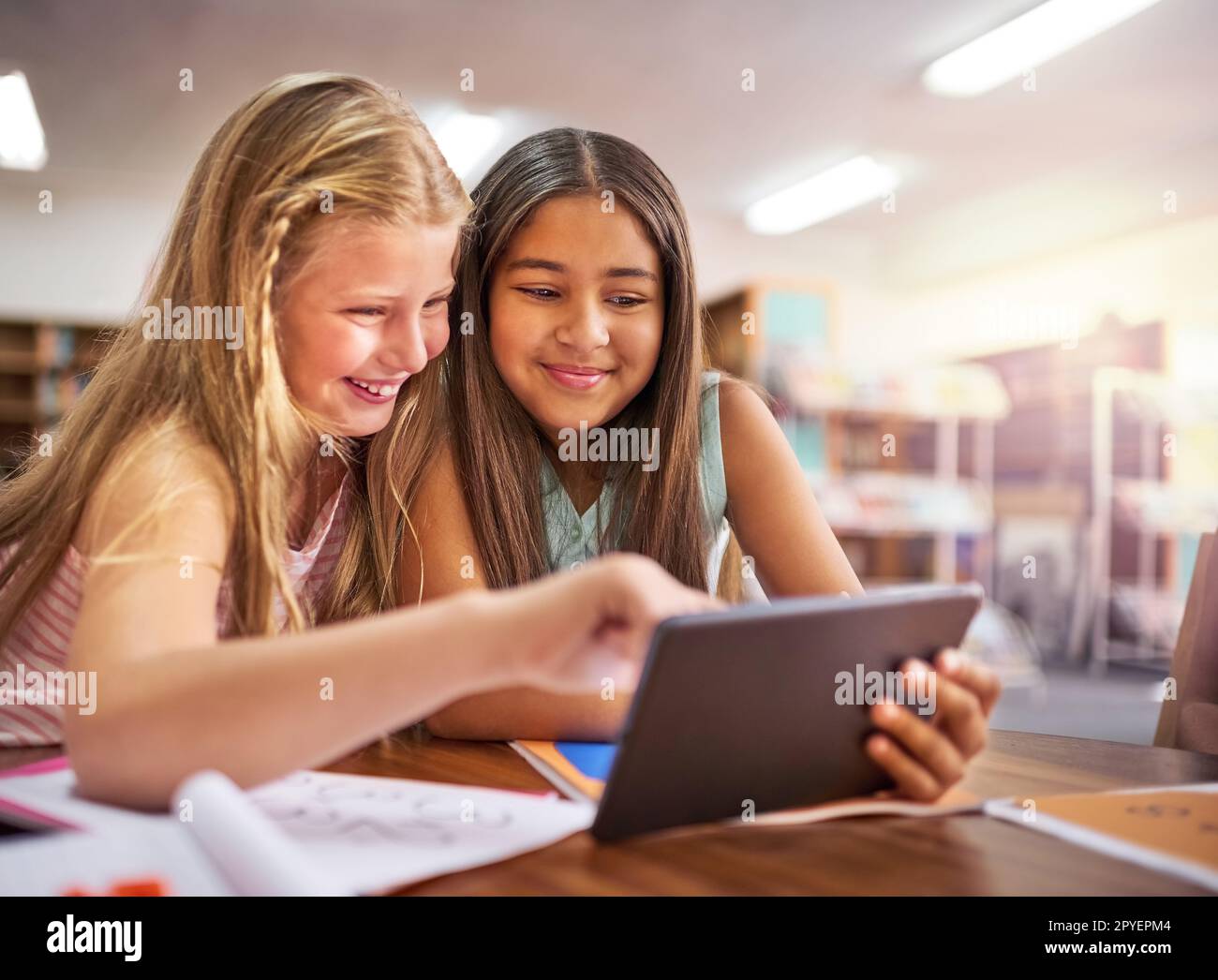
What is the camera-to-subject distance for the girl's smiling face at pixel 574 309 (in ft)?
3.86

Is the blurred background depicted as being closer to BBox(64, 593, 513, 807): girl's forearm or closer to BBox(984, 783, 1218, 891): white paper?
BBox(64, 593, 513, 807): girl's forearm

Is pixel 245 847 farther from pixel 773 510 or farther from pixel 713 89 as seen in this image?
pixel 713 89

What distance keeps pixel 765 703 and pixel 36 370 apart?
22.8 ft

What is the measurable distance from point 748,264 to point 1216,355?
3001 millimetres

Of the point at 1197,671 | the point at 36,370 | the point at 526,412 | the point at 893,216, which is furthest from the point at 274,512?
the point at 893,216

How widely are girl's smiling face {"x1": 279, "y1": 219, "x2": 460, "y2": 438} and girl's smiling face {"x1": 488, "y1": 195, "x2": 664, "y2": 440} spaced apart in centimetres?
20

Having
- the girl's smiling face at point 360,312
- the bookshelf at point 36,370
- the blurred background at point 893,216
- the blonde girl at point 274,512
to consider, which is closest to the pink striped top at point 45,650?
the blonde girl at point 274,512

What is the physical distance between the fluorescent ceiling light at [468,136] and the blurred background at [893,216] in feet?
0.09

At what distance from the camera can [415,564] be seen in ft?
3.57

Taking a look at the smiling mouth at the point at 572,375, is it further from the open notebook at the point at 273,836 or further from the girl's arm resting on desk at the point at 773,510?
the open notebook at the point at 273,836

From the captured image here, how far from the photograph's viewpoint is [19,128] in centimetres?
552

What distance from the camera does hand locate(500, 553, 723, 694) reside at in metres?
0.54
